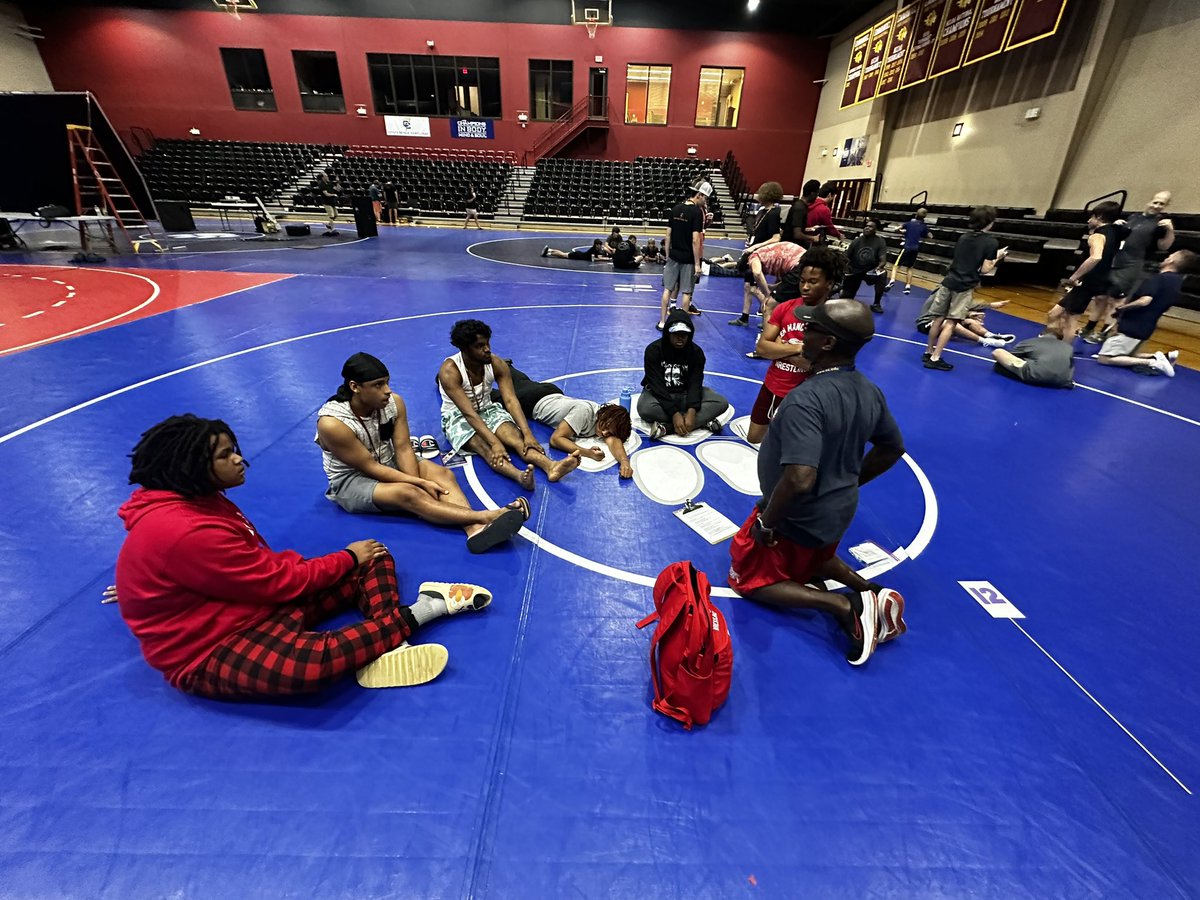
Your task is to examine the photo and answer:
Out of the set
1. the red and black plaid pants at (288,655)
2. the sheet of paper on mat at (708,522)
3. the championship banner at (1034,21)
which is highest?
the championship banner at (1034,21)

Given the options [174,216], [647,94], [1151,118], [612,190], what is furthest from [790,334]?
[647,94]

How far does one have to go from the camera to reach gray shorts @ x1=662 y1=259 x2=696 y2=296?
8070 millimetres

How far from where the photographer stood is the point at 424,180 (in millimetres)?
24188

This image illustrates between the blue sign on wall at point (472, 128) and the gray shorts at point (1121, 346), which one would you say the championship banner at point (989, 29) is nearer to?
the gray shorts at point (1121, 346)

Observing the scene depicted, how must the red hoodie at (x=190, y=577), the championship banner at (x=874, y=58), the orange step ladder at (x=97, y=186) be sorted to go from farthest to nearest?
1. the championship banner at (x=874, y=58)
2. the orange step ladder at (x=97, y=186)
3. the red hoodie at (x=190, y=577)

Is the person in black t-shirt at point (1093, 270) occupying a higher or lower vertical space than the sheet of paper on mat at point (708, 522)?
higher

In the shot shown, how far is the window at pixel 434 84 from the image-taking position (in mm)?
24828

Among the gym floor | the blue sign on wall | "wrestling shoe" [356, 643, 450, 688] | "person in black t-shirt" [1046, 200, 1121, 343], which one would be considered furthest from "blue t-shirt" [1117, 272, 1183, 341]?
the blue sign on wall

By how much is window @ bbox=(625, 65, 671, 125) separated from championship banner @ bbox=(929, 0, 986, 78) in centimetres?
1332

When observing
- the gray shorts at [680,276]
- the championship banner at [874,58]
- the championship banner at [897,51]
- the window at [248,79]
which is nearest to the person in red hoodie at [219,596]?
the gray shorts at [680,276]

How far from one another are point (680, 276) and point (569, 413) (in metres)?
4.47

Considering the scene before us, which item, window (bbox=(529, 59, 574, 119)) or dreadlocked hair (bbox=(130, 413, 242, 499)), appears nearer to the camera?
dreadlocked hair (bbox=(130, 413, 242, 499))

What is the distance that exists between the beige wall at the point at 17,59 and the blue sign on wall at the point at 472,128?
61.4ft

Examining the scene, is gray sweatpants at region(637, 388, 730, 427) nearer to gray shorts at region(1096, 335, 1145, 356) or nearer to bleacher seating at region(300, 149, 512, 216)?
gray shorts at region(1096, 335, 1145, 356)
